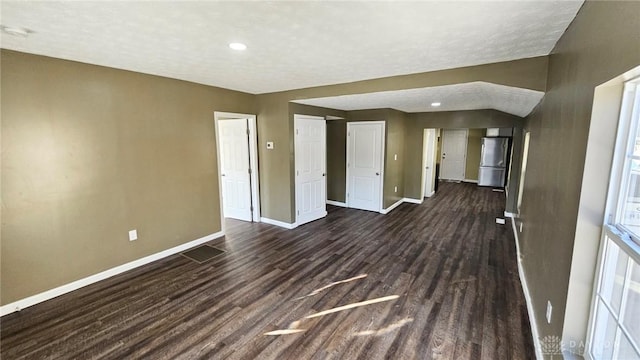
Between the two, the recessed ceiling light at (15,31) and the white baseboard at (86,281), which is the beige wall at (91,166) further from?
the recessed ceiling light at (15,31)

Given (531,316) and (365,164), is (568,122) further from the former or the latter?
(365,164)

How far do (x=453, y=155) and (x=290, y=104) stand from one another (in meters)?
8.43

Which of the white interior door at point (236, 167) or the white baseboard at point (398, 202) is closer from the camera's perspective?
the white interior door at point (236, 167)

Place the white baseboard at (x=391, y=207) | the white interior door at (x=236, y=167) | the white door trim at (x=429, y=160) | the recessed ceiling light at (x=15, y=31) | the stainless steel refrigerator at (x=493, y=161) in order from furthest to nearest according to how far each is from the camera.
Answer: the stainless steel refrigerator at (x=493, y=161), the white door trim at (x=429, y=160), the white baseboard at (x=391, y=207), the white interior door at (x=236, y=167), the recessed ceiling light at (x=15, y=31)

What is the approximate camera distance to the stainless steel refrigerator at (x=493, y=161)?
29.7ft

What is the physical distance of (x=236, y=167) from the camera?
5367 millimetres

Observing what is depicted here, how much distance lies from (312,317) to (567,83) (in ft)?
9.09

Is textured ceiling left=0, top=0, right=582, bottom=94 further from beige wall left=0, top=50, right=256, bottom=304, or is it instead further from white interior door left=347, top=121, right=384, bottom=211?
white interior door left=347, top=121, right=384, bottom=211

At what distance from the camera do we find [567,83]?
180 cm

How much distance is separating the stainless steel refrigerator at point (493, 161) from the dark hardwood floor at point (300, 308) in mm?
5917

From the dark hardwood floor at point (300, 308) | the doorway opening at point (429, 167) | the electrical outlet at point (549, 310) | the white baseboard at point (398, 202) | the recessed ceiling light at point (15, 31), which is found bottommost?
the dark hardwood floor at point (300, 308)

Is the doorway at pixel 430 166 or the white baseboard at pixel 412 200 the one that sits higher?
the doorway at pixel 430 166

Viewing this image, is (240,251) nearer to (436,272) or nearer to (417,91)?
(436,272)

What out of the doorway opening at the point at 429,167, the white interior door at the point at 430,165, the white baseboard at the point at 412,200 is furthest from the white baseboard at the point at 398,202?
the white interior door at the point at 430,165
